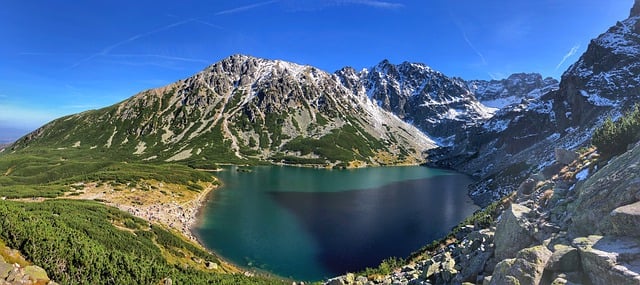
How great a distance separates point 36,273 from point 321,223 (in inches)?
2314

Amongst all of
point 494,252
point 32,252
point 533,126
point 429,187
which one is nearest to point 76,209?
point 32,252

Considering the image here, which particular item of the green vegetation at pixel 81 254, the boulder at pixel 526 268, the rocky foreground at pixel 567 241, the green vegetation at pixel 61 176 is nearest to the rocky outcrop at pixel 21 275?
the green vegetation at pixel 81 254

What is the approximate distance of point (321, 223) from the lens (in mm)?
74188

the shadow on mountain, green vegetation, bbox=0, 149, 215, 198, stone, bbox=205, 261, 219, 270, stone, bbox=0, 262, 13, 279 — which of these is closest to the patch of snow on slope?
the shadow on mountain

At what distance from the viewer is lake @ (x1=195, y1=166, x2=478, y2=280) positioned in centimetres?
5434

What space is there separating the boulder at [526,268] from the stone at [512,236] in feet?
12.8

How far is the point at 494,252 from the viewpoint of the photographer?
62.8 feet

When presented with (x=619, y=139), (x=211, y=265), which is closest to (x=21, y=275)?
(x=211, y=265)

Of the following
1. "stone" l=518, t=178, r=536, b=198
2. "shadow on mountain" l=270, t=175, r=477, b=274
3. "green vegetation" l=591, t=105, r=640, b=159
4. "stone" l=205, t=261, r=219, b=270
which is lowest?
"stone" l=205, t=261, r=219, b=270

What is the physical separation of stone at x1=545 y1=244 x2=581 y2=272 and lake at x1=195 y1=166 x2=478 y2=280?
38.9 m

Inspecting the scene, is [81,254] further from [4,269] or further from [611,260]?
[611,260]

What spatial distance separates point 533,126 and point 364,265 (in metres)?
180

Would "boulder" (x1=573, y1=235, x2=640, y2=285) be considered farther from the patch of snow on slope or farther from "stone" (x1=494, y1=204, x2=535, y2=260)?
the patch of snow on slope

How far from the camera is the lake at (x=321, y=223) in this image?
54344 mm
